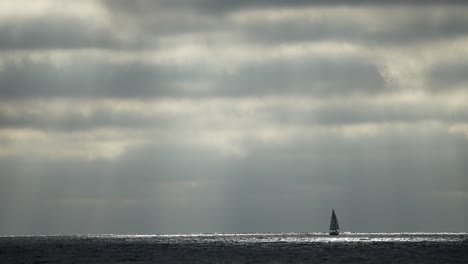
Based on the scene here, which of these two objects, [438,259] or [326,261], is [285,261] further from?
[438,259]

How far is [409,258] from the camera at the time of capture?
148875 millimetres

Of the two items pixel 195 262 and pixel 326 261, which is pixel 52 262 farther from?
pixel 326 261

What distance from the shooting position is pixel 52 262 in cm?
14538

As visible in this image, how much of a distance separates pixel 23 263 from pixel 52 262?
192 inches

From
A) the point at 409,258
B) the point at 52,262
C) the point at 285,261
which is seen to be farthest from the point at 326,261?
the point at 52,262

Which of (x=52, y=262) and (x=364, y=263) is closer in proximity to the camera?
(x=364, y=263)

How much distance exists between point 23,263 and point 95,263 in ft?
41.8

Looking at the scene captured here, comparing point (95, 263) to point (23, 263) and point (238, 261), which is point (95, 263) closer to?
point (23, 263)

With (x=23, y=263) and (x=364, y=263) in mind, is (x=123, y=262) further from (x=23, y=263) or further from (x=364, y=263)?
(x=364, y=263)

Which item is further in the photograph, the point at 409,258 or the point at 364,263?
the point at 409,258

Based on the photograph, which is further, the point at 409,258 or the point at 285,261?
the point at 409,258

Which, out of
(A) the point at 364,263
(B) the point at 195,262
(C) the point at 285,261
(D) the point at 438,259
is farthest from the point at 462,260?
(B) the point at 195,262

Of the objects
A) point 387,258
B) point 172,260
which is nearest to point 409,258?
point 387,258

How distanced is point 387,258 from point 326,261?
14.1 m
